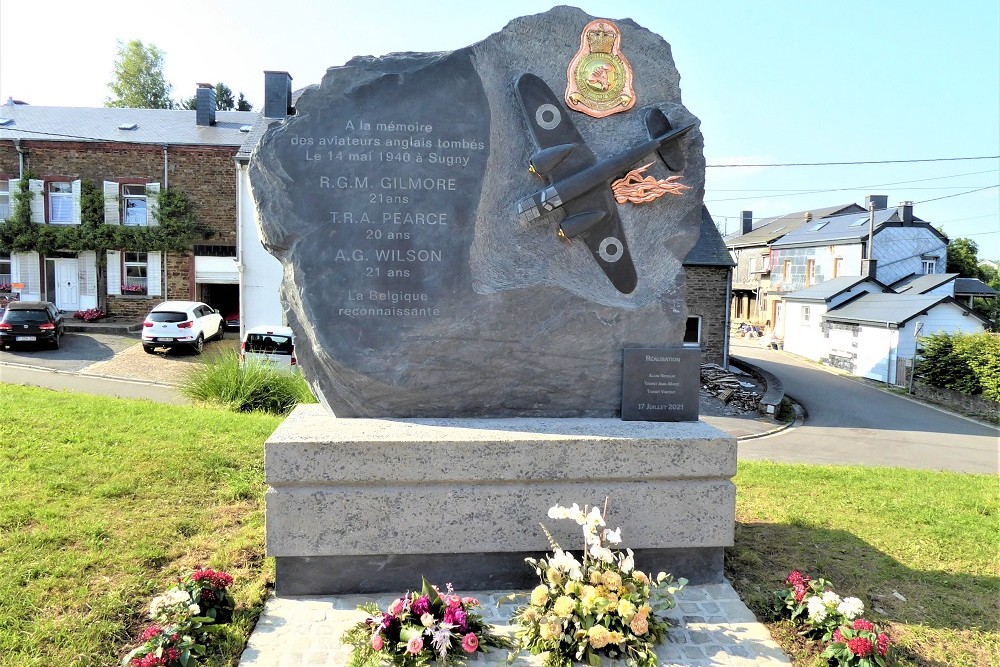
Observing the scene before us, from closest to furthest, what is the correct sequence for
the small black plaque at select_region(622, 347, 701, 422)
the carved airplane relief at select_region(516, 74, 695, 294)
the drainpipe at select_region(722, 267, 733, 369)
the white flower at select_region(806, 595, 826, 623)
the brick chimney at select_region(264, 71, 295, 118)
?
the white flower at select_region(806, 595, 826, 623) < the carved airplane relief at select_region(516, 74, 695, 294) < the small black plaque at select_region(622, 347, 701, 422) < the brick chimney at select_region(264, 71, 295, 118) < the drainpipe at select_region(722, 267, 733, 369)

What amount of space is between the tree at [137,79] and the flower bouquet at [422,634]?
37.2 m

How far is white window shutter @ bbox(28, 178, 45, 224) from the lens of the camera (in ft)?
75.5

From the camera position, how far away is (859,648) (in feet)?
10.8

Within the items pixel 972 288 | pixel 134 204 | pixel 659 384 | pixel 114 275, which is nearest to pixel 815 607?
pixel 659 384

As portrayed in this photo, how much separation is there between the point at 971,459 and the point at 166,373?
17.4 m

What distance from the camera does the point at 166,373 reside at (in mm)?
16266

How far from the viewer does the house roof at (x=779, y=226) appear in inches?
1526

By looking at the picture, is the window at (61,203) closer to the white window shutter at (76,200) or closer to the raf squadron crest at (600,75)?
the white window shutter at (76,200)

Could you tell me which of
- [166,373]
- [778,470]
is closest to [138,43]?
[166,373]

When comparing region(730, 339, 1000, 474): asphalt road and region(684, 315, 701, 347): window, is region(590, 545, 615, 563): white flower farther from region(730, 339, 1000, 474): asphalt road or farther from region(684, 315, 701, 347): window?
region(684, 315, 701, 347): window

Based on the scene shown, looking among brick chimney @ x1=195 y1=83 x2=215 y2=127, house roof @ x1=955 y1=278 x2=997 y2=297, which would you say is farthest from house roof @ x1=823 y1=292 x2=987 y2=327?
brick chimney @ x1=195 y1=83 x2=215 y2=127

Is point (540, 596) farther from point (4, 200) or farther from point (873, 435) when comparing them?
point (4, 200)

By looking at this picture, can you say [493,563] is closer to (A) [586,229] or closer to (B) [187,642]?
(B) [187,642]

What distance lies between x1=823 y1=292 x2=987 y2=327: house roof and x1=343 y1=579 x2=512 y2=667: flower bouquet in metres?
23.6
